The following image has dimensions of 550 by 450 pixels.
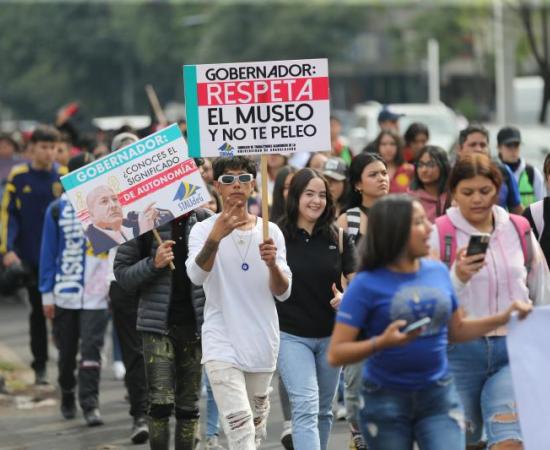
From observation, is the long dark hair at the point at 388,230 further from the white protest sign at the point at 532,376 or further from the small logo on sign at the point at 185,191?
the small logo on sign at the point at 185,191

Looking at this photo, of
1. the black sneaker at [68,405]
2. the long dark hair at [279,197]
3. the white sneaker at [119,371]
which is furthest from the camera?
the white sneaker at [119,371]

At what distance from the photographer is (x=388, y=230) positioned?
225 inches

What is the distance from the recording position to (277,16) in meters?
75.4

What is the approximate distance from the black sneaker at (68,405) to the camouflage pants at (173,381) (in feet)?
9.28

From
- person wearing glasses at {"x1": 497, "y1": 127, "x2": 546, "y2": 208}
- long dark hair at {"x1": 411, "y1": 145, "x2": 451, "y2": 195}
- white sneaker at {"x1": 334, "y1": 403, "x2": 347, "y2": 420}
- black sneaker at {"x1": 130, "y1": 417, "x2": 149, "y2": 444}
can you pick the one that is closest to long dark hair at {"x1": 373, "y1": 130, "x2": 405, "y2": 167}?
person wearing glasses at {"x1": 497, "y1": 127, "x2": 546, "y2": 208}

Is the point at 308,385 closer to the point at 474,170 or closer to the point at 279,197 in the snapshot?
the point at 474,170

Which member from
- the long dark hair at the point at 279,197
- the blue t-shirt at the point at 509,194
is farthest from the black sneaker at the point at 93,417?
the blue t-shirt at the point at 509,194

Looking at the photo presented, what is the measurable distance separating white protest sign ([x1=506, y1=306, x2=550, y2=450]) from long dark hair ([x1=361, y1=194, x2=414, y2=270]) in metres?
0.88

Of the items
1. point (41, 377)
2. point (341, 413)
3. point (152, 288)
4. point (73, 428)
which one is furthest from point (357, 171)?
point (41, 377)

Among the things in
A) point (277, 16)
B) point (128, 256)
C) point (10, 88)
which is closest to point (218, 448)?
point (128, 256)

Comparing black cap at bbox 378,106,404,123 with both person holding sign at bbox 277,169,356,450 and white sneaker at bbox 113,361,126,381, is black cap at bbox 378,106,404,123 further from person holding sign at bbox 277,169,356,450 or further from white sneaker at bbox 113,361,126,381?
person holding sign at bbox 277,169,356,450

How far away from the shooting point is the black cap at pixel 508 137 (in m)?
11.9

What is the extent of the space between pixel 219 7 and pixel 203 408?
228 feet

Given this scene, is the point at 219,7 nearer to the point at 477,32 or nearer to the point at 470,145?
the point at 477,32
